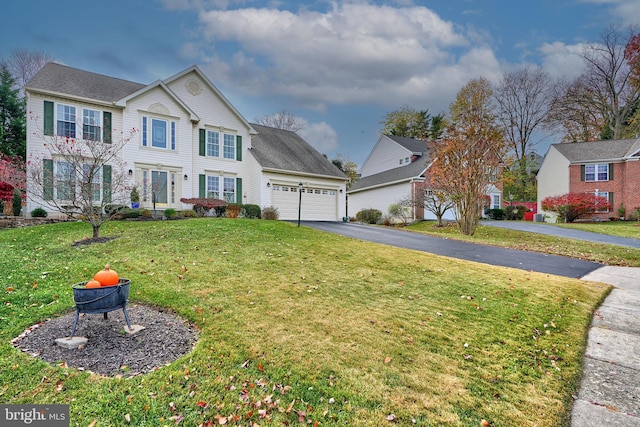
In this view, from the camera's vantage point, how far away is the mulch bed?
2928 mm

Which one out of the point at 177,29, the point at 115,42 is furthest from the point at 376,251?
the point at 115,42

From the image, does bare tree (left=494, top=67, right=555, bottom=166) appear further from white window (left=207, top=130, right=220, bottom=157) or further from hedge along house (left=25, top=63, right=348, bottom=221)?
white window (left=207, top=130, right=220, bottom=157)

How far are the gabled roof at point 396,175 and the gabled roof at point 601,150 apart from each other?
42.9 feet

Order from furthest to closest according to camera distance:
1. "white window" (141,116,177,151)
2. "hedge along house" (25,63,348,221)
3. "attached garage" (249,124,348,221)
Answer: "attached garage" (249,124,348,221) < "white window" (141,116,177,151) < "hedge along house" (25,63,348,221)

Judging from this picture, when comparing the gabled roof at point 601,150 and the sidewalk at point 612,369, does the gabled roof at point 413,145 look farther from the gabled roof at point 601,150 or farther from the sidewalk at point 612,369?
the sidewalk at point 612,369

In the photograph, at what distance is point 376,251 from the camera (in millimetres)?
8523

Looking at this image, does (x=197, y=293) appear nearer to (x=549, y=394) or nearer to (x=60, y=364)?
(x=60, y=364)

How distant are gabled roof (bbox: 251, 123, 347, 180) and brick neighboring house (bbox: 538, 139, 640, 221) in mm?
18273

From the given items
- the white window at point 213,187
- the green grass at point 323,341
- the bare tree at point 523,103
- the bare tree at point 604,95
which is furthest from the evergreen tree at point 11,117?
the bare tree at point 604,95

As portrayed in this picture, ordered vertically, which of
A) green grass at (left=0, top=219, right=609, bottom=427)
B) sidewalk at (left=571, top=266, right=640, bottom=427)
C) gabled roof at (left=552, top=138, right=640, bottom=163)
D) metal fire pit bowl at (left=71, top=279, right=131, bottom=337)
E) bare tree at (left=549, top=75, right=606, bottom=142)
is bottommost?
sidewalk at (left=571, top=266, right=640, bottom=427)

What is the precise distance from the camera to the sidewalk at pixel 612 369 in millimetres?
2496

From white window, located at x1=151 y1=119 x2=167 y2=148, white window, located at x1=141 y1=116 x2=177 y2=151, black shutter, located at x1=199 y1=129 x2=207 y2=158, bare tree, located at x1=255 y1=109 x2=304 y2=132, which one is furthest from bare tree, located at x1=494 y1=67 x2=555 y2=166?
white window, located at x1=151 y1=119 x2=167 y2=148

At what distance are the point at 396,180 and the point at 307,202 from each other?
8389 mm

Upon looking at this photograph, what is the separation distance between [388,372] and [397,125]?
38.4 metres
